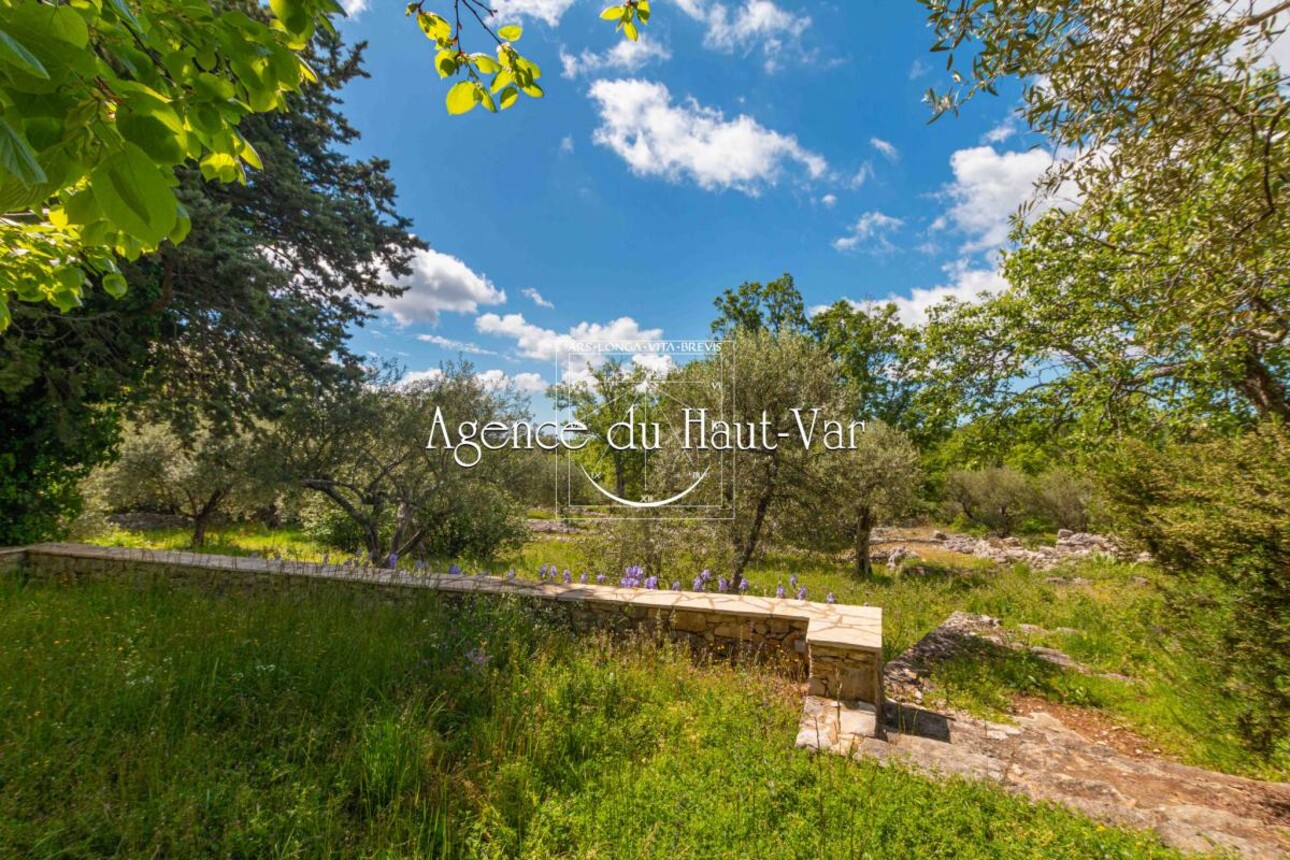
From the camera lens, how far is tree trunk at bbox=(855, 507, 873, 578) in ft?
43.5

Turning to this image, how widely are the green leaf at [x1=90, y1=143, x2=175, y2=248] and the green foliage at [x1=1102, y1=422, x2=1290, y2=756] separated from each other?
632 centimetres

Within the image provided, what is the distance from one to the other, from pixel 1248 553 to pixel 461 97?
6477mm

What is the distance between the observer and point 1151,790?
2.92m

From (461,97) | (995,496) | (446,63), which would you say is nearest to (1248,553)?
(461,97)

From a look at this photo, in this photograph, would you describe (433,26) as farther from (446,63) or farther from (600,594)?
(600,594)

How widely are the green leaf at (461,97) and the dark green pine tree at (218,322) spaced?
651 centimetres

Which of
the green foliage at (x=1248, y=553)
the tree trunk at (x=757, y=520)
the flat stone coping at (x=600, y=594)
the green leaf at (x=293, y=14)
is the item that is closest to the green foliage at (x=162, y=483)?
the flat stone coping at (x=600, y=594)

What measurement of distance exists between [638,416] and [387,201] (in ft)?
26.5

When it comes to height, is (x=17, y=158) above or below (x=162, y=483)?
above

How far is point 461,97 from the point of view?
204cm

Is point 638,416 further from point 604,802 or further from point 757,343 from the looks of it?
point 604,802

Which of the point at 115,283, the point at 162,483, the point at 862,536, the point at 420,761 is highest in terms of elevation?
the point at 115,283

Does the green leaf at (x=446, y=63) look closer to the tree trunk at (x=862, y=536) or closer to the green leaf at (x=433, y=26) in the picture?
the green leaf at (x=433, y=26)

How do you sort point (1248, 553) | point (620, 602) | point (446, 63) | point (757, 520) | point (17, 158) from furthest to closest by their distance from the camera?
1. point (757, 520)
2. point (620, 602)
3. point (1248, 553)
4. point (446, 63)
5. point (17, 158)
